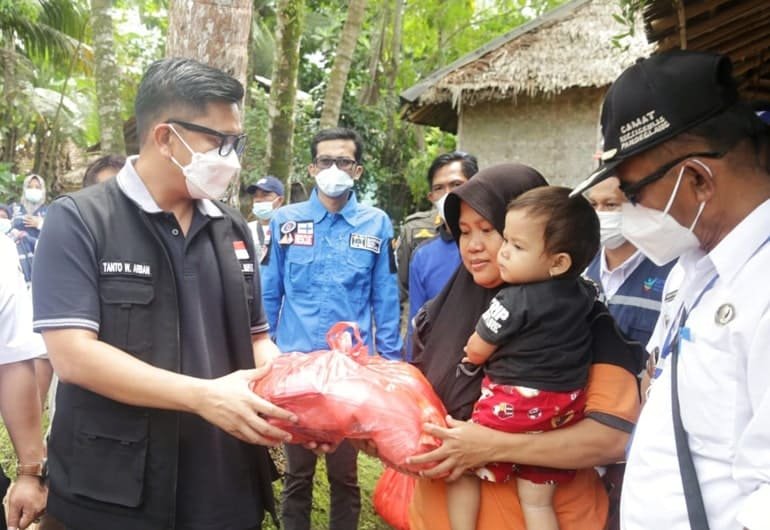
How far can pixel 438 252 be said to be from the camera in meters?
4.11

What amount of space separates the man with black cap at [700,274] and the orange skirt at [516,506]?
1.44 ft

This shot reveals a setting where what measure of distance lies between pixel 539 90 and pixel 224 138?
323 inches

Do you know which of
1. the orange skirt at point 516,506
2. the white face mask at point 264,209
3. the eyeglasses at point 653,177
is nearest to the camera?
the eyeglasses at point 653,177

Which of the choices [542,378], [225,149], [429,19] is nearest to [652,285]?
[542,378]

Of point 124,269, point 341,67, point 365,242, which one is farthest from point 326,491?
point 341,67

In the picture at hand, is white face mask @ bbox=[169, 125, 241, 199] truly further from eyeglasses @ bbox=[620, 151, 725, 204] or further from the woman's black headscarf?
eyeglasses @ bbox=[620, 151, 725, 204]

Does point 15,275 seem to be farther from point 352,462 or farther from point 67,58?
point 67,58

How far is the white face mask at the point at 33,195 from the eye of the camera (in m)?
8.26

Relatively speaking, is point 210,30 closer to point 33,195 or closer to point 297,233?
point 297,233

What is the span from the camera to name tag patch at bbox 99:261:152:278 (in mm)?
1939

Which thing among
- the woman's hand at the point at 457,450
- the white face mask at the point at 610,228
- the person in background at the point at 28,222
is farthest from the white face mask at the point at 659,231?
the person in background at the point at 28,222

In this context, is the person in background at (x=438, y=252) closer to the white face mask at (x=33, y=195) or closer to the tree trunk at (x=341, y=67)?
the tree trunk at (x=341, y=67)

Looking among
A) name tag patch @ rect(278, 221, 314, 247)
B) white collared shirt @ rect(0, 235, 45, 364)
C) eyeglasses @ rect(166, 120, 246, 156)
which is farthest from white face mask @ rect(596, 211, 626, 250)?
white collared shirt @ rect(0, 235, 45, 364)

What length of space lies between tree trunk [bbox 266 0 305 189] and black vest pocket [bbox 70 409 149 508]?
5.28 meters
